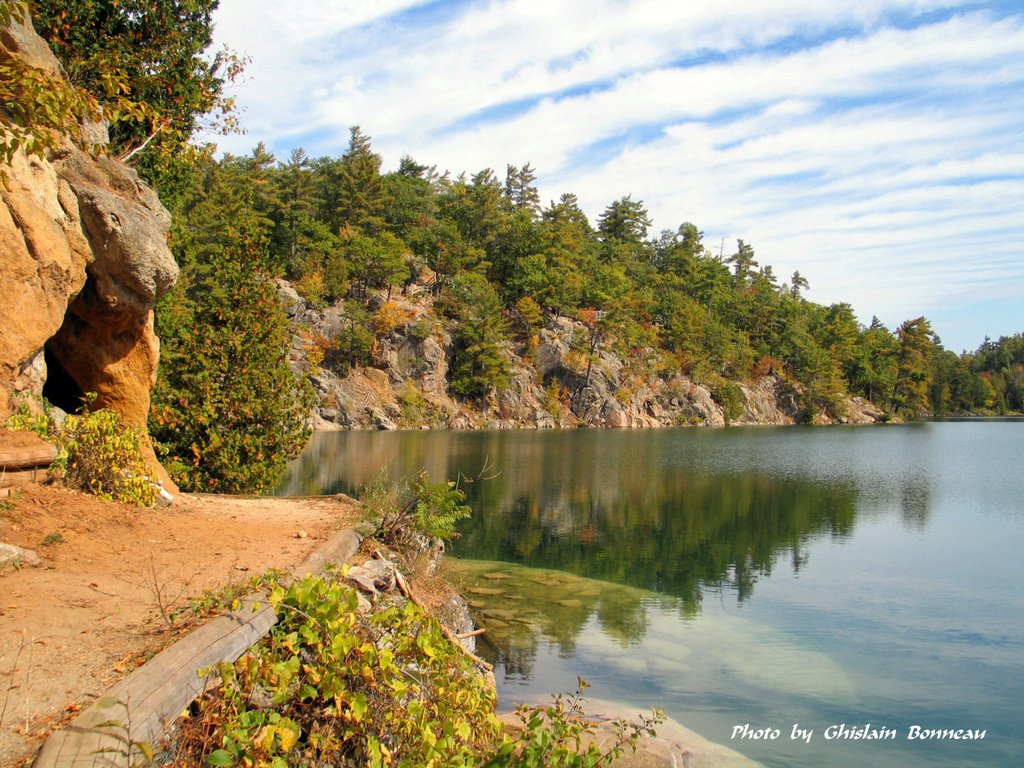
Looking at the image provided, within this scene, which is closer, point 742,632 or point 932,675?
point 932,675

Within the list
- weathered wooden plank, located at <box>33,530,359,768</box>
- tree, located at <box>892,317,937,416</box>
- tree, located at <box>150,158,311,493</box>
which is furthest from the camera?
tree, located at <box>892,317,937,416</box>

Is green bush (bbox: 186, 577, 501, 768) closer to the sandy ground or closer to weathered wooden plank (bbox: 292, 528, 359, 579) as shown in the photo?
the sandy ground

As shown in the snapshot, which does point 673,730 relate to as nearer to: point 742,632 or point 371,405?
point 742,632

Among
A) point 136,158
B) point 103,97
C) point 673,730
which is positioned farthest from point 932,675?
point 136,158

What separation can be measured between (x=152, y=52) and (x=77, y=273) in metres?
8.52

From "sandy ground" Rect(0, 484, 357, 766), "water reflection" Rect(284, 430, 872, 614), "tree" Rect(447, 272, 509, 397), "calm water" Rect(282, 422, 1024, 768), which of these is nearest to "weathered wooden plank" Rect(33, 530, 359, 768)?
"sandy ground" Rect(0, 484, 357, 766)

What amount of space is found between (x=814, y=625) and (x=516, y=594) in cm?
518

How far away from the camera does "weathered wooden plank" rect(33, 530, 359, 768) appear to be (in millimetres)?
3385

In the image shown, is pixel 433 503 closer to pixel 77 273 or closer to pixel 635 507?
pixel 77 273

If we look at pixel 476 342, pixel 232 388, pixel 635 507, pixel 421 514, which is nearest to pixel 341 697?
pixel 421 514

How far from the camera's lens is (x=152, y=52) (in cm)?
1492

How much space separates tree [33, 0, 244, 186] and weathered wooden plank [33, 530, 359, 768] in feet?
36.6

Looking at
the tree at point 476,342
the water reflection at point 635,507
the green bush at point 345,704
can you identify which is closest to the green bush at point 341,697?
the green bush at point 345,704

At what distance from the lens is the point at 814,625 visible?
12.0m
